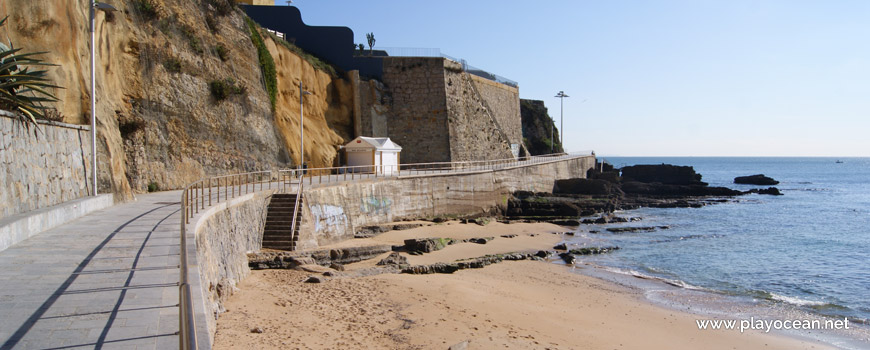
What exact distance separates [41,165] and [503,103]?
44.0 metres

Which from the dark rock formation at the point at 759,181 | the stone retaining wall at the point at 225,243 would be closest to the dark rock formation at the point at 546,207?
the stone retaining wall at the point at 225,243

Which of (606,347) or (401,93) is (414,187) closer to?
(401,93)

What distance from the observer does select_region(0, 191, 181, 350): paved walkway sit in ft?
18.1

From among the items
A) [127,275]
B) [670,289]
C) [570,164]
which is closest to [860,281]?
[670,289]

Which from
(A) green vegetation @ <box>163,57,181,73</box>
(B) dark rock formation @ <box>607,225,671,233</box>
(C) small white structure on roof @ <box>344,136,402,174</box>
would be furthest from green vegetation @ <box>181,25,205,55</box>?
(B) dark rock formation @ <box>607,225,671,233</box>

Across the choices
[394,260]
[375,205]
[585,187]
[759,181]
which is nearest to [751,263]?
[394,260]

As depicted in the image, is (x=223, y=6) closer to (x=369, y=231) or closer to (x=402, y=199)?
(x=402, y=199)

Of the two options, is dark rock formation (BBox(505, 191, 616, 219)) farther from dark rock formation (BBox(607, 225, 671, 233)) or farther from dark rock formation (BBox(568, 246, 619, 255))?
dark rock formation (BBox(568, 246, 619, 255))

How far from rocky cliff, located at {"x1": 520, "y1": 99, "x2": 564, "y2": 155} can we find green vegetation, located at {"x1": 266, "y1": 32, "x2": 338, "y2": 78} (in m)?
35.3

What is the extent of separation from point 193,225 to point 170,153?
1288 centimetres

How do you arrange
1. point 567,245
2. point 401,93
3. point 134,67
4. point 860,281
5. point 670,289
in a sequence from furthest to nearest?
point 401,93
point 567,245
point 134,67
point 860,281
point 670,289

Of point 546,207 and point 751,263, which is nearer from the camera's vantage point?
point 751,263

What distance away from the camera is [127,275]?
25.2ft

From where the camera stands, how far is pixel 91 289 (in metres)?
7.00
